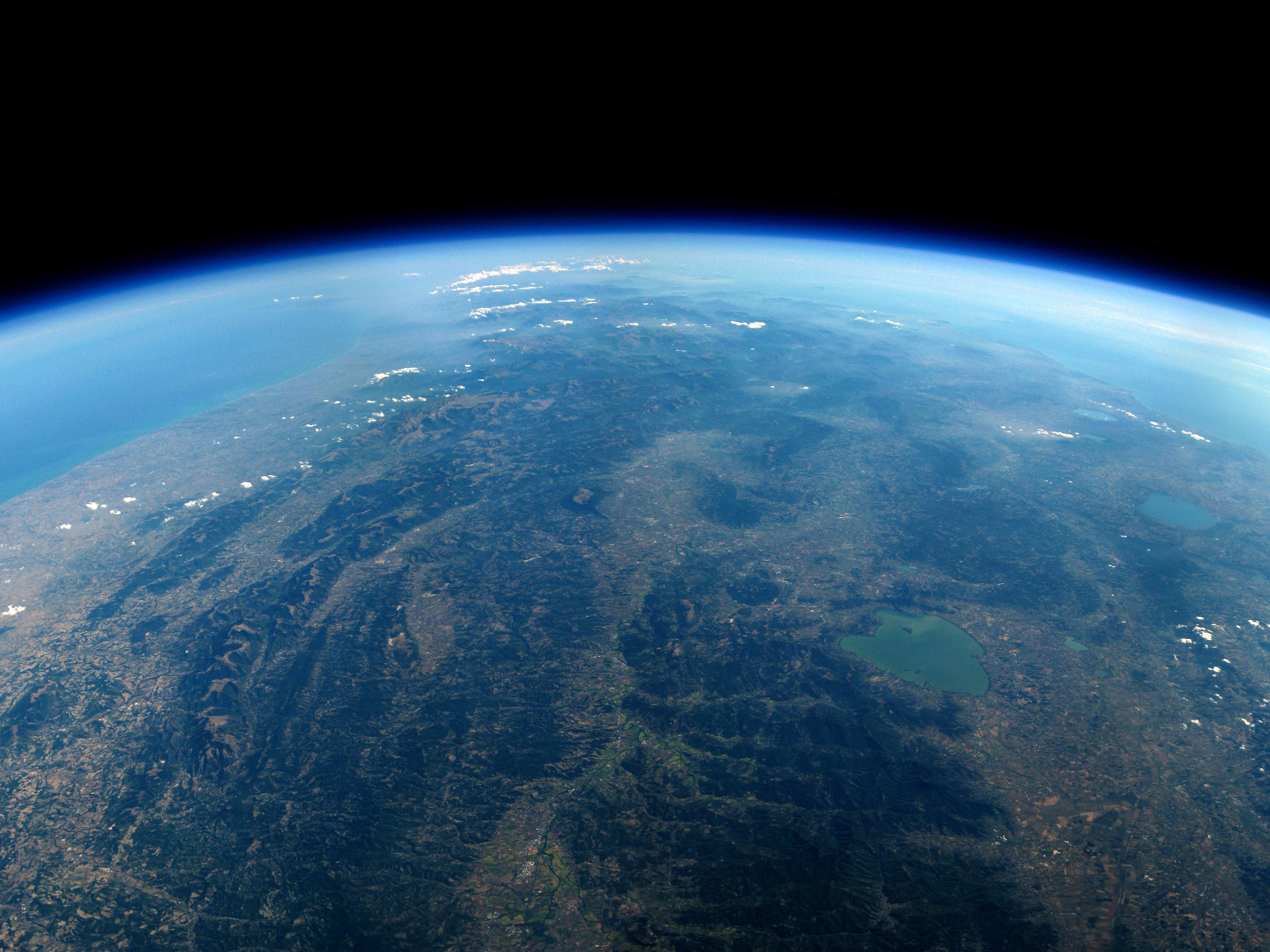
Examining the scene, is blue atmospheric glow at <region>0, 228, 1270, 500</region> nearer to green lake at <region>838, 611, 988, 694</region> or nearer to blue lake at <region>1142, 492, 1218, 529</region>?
blue lake at <region>1142, 492, 1218, 529</region>

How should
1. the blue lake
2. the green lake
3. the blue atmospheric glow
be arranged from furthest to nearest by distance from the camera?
the blue lake → the blue atmospheric glow → the green lake

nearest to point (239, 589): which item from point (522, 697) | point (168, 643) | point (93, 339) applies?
point (168, 643)

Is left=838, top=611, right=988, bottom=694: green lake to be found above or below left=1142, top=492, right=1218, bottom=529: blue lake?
below

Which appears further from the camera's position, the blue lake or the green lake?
the blue lake

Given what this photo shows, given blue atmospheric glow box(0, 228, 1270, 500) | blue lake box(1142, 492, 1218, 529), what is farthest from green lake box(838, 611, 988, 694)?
blue lake box(1142, 492, 1218, 529)

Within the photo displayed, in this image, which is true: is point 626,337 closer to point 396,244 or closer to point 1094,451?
point 396,244

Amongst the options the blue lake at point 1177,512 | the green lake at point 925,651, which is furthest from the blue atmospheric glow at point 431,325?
the green lake at point 925,651

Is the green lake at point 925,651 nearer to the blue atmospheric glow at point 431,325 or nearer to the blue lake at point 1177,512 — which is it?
the blue atmospheric glow at point 431,325
